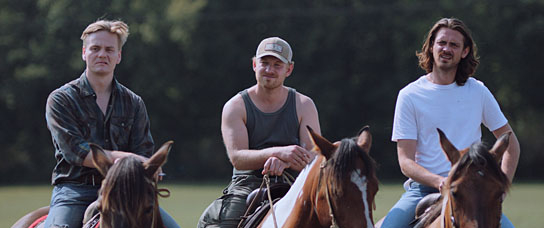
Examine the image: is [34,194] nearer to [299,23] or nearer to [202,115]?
[202,115]

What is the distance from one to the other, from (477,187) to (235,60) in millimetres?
38626

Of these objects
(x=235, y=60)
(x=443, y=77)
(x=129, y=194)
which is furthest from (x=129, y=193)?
(x=235, y=60)

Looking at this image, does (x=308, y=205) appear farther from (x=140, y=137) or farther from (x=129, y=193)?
(x=140, y=137)

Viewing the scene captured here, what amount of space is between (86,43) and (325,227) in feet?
8.41

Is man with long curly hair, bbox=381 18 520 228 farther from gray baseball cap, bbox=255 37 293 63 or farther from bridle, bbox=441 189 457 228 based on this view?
gray baseball cap, bbox=255 37 293 63

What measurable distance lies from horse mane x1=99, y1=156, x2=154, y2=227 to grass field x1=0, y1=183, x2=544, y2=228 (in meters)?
12.4

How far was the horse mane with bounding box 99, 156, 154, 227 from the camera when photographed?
526cm

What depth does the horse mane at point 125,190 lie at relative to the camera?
17.3ft

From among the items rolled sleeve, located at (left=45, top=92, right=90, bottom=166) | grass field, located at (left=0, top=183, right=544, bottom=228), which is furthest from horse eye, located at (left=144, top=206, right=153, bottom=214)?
grass field, located at (left=0, top=183, right=544, bottom=228)

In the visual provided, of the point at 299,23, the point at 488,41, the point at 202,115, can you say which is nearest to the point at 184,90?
the point at 202,115

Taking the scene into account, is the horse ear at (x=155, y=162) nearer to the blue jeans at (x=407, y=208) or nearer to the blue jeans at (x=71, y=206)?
the blue jeans at (x=71, y=206)

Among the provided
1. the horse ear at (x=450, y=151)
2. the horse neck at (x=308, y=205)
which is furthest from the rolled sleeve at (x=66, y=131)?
the horse ear at (x=450, y=151)

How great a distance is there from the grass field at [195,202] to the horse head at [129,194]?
12.3 m

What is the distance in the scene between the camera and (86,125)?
669cm
